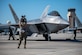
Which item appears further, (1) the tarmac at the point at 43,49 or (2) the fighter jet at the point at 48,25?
(2) the fighter jet at the point at 48,25

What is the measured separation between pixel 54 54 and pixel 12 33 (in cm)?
1576

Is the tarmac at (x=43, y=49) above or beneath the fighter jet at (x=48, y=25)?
beneath

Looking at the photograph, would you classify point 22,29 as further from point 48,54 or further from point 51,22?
point 51,22

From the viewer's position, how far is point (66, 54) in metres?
9.22

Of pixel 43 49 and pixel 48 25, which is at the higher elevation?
pixel 48 25

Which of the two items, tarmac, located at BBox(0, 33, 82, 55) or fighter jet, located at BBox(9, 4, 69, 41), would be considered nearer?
tarmac, located at BBox(0, 33, 82, 55)

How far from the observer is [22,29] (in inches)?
487

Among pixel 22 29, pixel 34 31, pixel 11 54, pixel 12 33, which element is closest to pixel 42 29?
pixel 34 31

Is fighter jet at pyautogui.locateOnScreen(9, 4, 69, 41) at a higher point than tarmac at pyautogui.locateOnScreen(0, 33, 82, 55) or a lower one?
higher

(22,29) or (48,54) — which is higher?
(22,29)

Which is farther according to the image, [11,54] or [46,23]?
[46,23]

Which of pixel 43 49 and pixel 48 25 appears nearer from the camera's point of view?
pixel 43 49

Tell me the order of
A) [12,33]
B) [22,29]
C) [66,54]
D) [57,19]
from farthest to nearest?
1. [12,33]
2. [57,19]
3. [22,29]
4. [66,54]

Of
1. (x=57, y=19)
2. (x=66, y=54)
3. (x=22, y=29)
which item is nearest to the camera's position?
(x=66, y=54)
